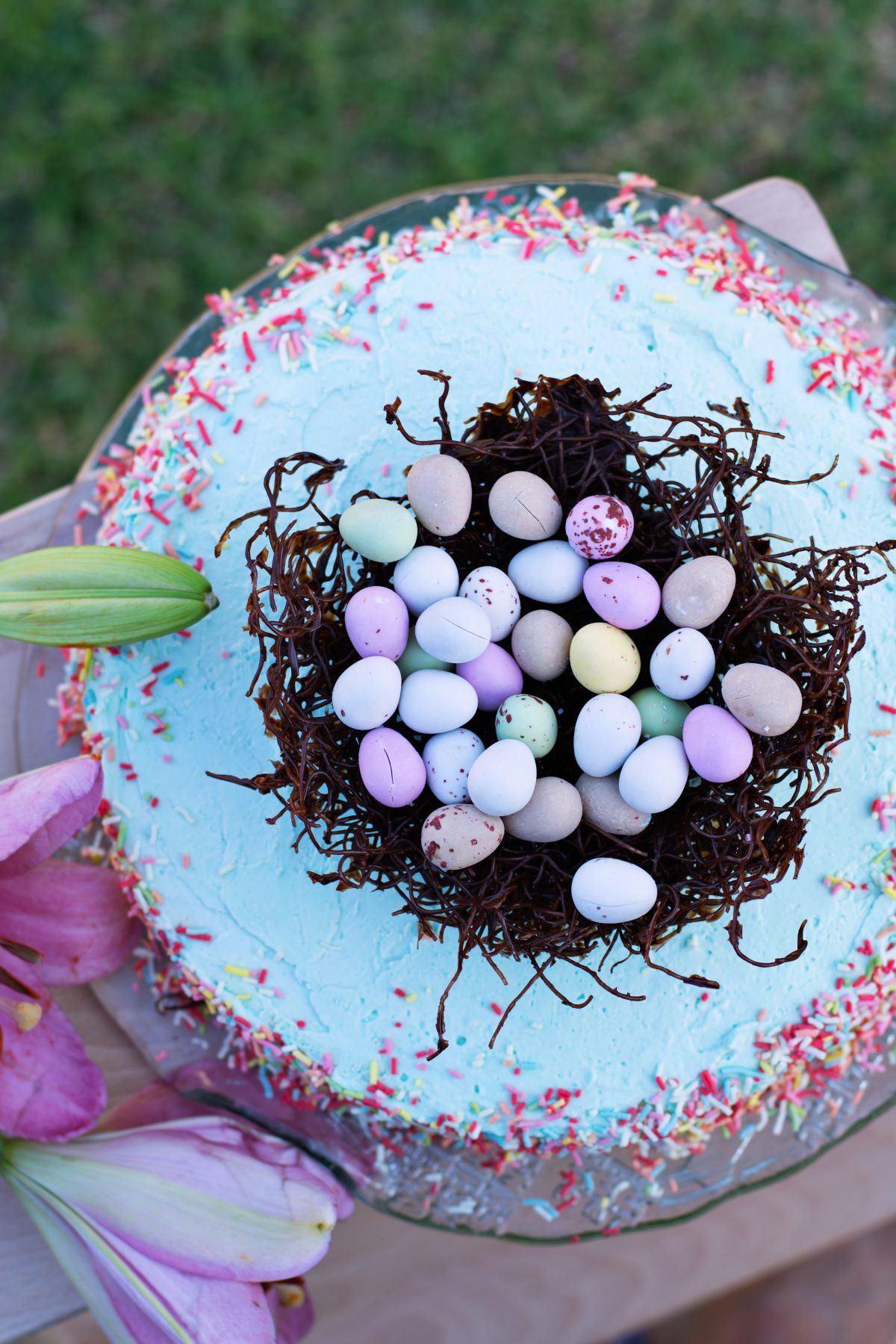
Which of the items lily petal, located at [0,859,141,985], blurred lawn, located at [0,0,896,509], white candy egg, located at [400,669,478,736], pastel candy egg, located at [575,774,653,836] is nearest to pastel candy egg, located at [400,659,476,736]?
white candy egg, located at [400,669,478,736]

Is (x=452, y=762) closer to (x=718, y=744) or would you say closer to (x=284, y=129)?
(x=718, y=744)

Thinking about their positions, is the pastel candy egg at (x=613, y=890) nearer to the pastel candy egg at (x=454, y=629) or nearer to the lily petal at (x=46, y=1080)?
the pastel candy egg at (x=454, y=629)

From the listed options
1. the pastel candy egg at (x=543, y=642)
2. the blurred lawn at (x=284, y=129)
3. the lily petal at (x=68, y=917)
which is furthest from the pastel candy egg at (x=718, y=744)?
the blurred lawn at (x=284, y=129)

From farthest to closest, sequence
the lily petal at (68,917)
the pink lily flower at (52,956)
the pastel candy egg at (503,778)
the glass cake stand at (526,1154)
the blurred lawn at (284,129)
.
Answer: the blurred lawn at (284,129) < the glass cake stand at (526,1154) < the lily petal at (68,917) < the pink lily flower at (52,956) < the pastel candy egg at (503,778)

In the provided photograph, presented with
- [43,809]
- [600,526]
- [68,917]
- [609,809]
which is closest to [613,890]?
[609,809]

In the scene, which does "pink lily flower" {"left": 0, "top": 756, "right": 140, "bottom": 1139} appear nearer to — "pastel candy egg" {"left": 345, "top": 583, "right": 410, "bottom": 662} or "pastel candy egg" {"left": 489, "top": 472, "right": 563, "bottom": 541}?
"pastel candy egg" {"left": 345, "top": 583, "right": 410, "bottom": 662}

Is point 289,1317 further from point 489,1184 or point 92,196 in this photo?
point 92,196
